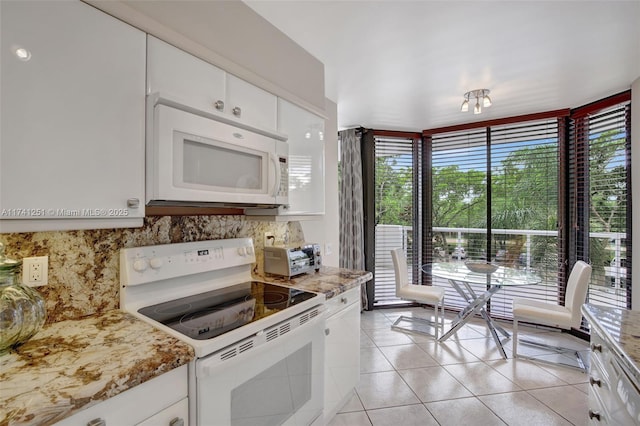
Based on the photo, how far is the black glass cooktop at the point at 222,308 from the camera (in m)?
1.23

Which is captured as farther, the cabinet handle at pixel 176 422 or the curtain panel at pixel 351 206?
the curtain panel at pixel 351 206

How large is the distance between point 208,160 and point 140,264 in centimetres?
59

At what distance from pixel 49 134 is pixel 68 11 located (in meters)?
0.43

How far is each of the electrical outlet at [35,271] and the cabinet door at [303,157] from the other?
1173 millimetres

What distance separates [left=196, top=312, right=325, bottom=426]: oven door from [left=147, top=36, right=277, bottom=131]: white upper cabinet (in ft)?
3.46

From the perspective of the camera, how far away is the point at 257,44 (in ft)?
5.70

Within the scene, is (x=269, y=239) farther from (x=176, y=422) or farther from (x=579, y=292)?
(x=579, y=292)

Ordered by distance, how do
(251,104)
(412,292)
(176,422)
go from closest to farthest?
(176,422)
(251,104)
(412,292)

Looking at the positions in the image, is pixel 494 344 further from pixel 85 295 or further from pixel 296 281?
pixel 85 295

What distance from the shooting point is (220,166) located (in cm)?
146

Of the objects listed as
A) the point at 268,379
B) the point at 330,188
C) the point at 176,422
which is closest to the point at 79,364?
the point at 176,422

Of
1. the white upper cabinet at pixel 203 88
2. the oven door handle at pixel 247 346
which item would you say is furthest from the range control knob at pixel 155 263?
the white upper cabinet at pixel 203 88

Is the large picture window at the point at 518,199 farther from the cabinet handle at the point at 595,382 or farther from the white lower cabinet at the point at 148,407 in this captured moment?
the white lower cabinet at the point at 148,407

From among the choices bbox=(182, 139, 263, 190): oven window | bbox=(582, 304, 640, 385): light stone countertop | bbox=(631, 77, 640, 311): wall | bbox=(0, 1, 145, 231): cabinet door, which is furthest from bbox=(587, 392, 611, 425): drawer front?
bbox=(0, 1, 145, 231): cabinet door
